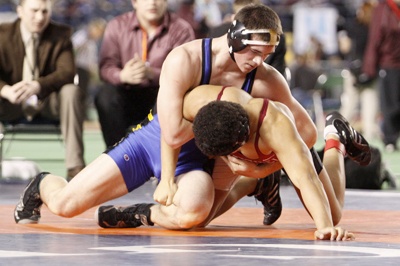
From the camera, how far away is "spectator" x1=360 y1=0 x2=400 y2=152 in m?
12.7

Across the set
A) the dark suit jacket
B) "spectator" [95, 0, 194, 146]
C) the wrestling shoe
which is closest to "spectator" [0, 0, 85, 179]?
the dark suit jacket

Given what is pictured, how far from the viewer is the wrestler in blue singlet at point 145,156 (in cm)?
541

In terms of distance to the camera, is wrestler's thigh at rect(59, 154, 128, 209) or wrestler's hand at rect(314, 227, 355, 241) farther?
wrestler's thigh at rect(59, 154, 128, 209)

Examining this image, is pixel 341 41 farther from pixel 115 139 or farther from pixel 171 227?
pixel 171 227

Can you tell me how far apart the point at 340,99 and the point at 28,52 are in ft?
31.0

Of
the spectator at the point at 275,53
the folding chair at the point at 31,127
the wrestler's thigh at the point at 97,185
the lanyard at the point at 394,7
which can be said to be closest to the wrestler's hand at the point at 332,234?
the wrestler's thigh at the point at 97,185

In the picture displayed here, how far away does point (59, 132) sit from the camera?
9.14 m

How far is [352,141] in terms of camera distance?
6129 mm

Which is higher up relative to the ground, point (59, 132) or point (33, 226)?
point (33, 226)

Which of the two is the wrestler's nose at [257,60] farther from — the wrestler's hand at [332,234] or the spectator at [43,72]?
the spectator at [43,72]

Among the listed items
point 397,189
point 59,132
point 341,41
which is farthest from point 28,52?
point 341,41

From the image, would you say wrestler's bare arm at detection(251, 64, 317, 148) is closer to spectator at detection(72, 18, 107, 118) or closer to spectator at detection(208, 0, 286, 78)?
spectator at detection(208, 0, 286, 78)

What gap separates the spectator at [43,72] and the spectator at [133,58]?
24 cm

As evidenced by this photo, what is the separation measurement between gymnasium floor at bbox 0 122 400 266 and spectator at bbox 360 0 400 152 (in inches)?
252
